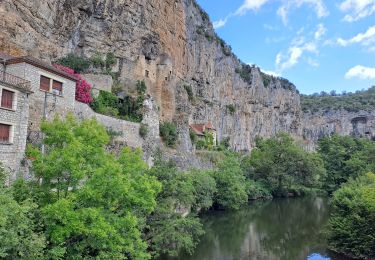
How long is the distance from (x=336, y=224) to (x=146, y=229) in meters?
13.8

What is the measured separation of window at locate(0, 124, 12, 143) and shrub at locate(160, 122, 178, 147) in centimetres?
2453

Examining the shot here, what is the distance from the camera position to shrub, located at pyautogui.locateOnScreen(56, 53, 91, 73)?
40.0 metres

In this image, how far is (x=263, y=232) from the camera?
1292 inches

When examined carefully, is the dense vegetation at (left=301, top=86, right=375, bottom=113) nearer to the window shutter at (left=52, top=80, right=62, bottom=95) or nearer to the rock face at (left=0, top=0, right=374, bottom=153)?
the rock face at (left=0, top=0, right=374, bottom=153)

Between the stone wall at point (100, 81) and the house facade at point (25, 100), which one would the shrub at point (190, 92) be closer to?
the stone wall at point (100, 81)

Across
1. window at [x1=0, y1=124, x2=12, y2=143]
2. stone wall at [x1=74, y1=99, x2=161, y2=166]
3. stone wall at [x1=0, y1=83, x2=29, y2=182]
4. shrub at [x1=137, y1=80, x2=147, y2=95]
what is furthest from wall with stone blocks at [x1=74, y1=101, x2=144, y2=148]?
shrub at [x1=137, y1=80, x2=147, y2=95]

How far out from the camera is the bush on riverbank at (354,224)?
895 inches

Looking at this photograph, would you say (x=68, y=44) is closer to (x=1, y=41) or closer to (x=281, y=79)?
(x=1, y=41)

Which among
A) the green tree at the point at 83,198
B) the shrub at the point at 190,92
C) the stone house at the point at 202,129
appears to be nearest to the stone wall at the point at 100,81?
the stone house at the point at 202,129

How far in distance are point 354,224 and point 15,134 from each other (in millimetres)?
22416

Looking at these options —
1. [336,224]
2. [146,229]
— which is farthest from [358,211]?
[146,229]

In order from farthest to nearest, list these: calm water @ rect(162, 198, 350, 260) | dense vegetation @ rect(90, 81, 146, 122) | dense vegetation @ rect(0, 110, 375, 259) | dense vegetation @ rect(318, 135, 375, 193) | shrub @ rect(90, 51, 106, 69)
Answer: dense vegetation @ rect(318, 135, 375, 193), shrub @ rect(90, 51, 106, 69), dense vegetation @ rect(90, 81, 146, 122), calm water @ rect(162, 198, 350, 260), dense vegetation @ rect(0, 110, 375, 259)

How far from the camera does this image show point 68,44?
41.8 metres

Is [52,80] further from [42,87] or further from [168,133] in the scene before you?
[168,133]
